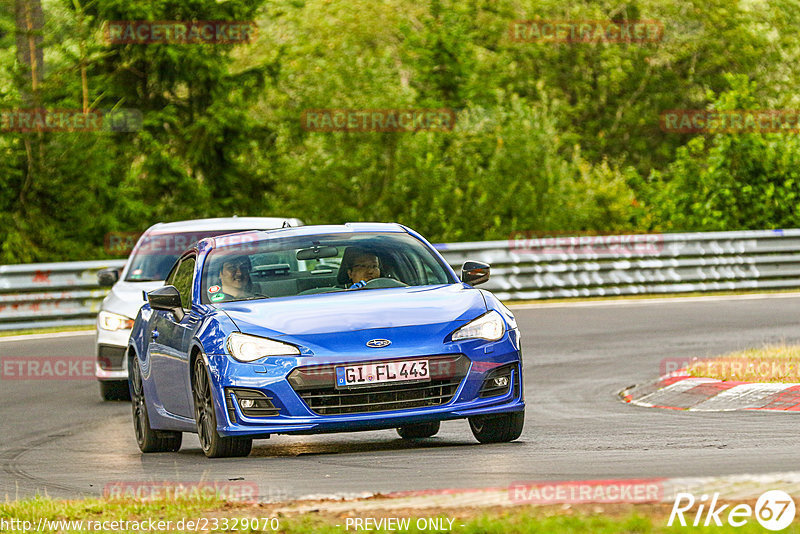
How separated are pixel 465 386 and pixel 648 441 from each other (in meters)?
1.26

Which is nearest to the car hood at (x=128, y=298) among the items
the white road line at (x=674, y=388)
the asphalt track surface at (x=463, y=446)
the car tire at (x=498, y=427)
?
the asphalt track surface at (x=463, y=446)

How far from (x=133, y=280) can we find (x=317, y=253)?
19.1 ft

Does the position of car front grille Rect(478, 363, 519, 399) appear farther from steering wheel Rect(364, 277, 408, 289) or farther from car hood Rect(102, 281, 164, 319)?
car hood Rect(102, 281, 164, 319)

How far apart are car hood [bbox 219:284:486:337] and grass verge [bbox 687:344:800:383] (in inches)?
154

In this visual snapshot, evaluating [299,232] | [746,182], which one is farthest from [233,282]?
[746,182]

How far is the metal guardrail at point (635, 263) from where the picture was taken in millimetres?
26719

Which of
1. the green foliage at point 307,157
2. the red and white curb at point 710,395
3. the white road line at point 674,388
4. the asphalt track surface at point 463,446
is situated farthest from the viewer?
the green foliage at point 307,157

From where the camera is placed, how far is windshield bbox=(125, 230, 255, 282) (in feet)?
52.5

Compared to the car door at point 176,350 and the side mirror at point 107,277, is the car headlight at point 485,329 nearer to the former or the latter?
the car door at point 176,350

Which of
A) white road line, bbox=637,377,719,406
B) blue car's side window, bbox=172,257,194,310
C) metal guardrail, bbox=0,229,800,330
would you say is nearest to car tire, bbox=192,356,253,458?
blue car's side window, bbox=172,257,194,310

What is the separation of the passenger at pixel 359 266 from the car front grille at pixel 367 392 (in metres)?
1.25

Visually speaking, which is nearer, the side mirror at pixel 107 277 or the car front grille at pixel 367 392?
the car front grille at pixel 367 392

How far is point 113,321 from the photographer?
50.6 ft

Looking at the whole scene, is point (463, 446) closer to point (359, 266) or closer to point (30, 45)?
point (359, 266)
